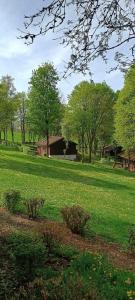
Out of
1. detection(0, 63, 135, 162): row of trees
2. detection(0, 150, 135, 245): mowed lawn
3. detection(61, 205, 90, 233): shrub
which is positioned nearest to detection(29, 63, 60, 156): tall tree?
detection(0, 63, 135, 162): row of trees

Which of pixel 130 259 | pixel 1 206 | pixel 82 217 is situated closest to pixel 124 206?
pixel 1 206

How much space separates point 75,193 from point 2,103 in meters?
27.3

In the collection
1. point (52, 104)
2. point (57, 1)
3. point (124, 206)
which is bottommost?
point (124, 206)

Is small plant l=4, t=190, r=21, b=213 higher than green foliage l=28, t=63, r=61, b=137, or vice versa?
green foliage l=28, t=63, r=61, b=137

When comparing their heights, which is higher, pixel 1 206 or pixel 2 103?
pixel 2 103

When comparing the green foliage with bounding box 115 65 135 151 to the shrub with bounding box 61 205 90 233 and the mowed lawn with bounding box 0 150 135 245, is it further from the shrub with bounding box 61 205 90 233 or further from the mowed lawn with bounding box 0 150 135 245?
the shrub with bounding box 61 205 90 233

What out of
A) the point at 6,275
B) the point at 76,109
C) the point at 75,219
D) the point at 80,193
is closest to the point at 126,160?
the point at 76,109

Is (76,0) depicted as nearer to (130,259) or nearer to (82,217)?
(130,259)

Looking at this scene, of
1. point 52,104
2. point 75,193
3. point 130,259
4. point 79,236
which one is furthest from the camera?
point 52,104

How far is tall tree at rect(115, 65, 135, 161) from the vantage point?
175ft

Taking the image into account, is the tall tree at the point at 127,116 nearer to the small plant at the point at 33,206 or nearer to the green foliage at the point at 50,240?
the small plant at the point at 33,206

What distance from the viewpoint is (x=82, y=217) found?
46.4 ft

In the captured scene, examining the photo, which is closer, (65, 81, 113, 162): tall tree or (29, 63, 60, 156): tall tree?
(29, 63, 60, 156): tall tree

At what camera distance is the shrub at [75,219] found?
1394 centimetres
